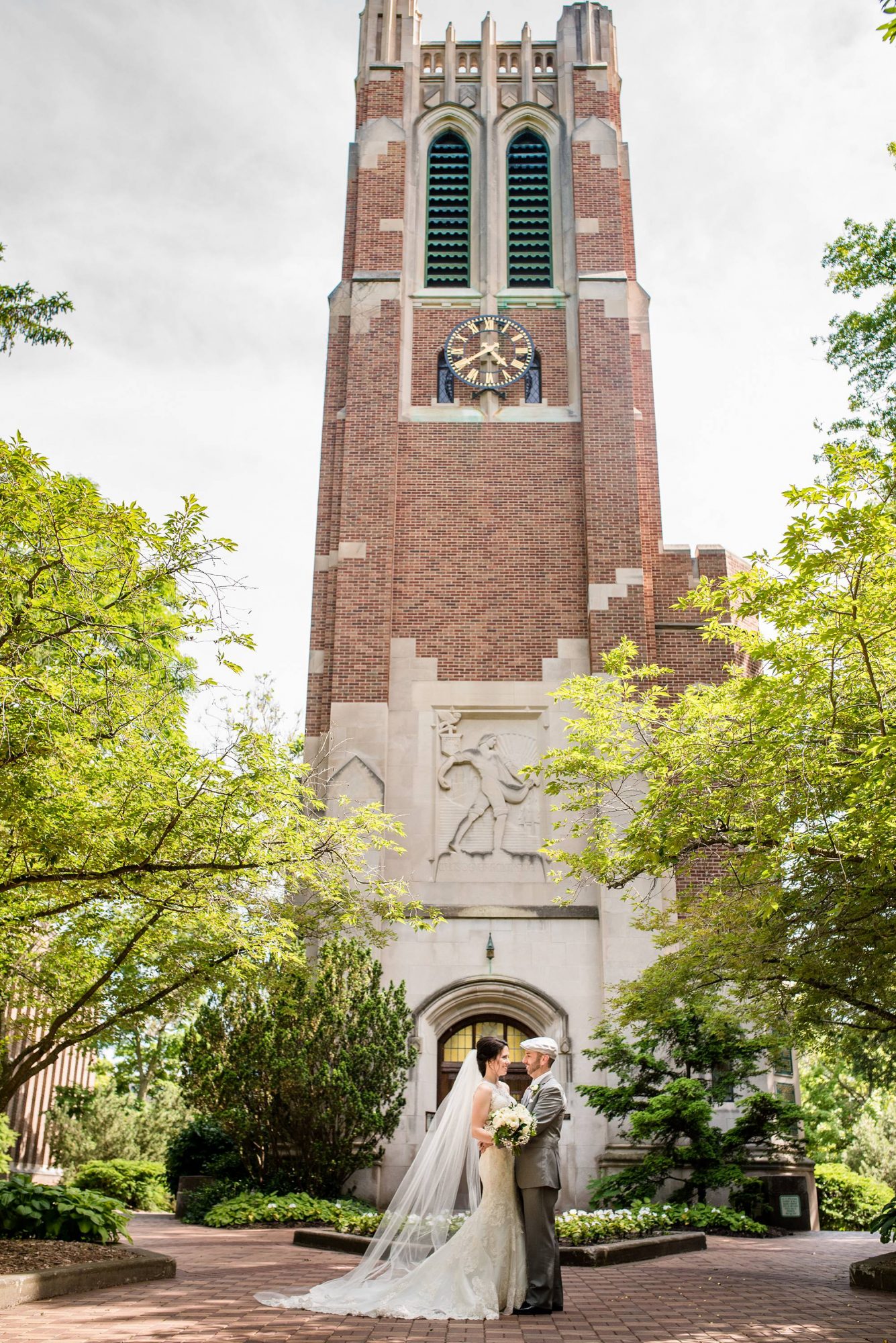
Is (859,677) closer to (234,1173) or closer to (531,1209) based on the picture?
(531,1209)

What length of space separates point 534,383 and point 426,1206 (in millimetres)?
16740

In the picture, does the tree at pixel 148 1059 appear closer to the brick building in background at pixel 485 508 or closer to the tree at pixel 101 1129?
the tree at pixel 101 1129

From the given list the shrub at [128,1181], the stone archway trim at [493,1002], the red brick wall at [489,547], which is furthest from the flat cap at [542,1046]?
the shrub at [128,1181]

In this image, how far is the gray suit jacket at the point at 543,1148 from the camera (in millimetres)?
7984

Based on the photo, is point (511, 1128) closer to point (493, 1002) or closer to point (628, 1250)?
point (628, 1250)

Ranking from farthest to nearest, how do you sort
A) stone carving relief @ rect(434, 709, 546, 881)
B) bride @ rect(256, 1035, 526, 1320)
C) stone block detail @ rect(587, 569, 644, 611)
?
stone block detail @ rect(587, 569, 644, 611)
stone carving relief @ rect(434, 709, 546, 881)
bride @ rect(256, 1035, 526, 1320)

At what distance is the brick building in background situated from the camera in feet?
59.9

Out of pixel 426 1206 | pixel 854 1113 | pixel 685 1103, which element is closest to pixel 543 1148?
pixel 426 1206

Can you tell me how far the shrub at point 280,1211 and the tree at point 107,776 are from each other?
5.46m

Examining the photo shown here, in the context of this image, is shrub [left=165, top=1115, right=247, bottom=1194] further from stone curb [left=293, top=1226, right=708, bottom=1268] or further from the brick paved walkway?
the brick paved walkway

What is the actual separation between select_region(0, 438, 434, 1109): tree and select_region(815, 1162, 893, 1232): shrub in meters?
13.3

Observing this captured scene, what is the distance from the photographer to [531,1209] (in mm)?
7934

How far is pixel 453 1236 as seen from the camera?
8.02 meters

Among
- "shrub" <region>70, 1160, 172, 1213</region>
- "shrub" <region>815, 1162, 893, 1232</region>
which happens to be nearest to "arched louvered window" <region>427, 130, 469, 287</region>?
"shrub" <region>70, 1160, 172, 1213</region>
